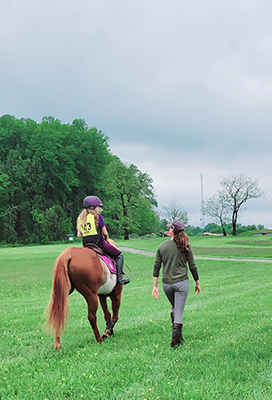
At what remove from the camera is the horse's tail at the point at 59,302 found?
6.54m

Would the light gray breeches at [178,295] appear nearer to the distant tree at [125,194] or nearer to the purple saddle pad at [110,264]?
the purple saddle pad at [110,264]

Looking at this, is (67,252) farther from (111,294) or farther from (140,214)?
(140,214)

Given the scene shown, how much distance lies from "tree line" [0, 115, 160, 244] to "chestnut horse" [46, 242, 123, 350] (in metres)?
63.3

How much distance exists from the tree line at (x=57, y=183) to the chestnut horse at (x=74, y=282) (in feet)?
208

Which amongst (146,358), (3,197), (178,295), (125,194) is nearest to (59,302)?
(146,358)

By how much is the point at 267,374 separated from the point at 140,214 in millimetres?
74543

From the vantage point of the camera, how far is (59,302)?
6.59 metres

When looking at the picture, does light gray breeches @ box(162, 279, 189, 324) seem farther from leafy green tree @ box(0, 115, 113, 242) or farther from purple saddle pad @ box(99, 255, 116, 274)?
leafy green tree @ box(0, 115, 113, 242)

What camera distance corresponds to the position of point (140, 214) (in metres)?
79.5

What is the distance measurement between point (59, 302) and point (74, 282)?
0.44 meters

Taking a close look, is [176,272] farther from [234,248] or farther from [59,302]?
[234,248]

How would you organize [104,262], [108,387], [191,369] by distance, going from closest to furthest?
[108,387], [191,369], [104,262]

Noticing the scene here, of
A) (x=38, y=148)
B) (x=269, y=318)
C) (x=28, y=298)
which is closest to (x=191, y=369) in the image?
(x=269, y=318)

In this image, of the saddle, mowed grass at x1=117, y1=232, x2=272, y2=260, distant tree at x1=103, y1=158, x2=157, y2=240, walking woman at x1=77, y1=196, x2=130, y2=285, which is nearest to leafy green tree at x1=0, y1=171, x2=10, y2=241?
distant tree at x1=103, y1=158, x2=157, y2=240
